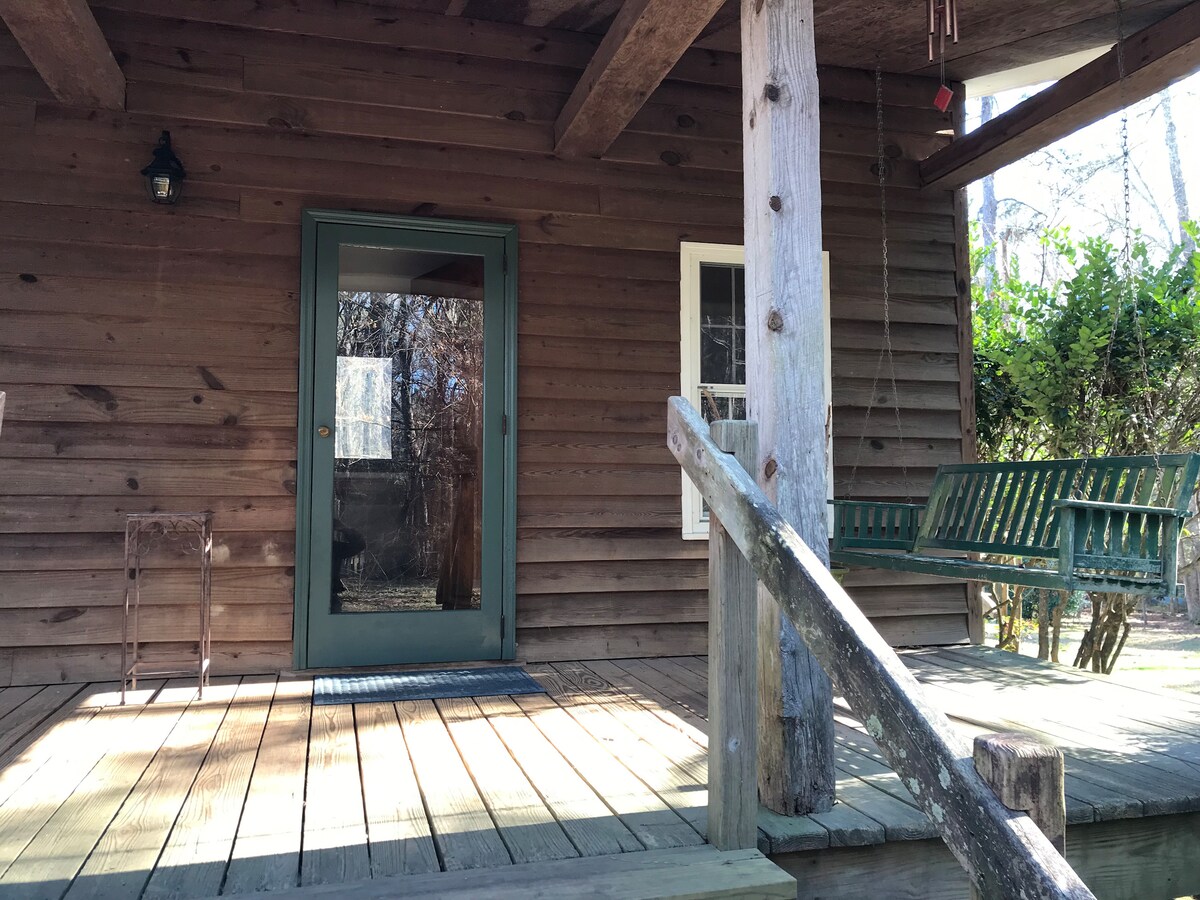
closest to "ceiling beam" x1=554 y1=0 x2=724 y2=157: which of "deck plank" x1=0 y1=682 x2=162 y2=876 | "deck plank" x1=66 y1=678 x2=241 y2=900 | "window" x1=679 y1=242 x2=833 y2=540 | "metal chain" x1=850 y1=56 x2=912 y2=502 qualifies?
"window" x1=679 y1=242 x2=833 y2=540

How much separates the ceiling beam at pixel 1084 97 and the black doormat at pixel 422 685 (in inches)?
128

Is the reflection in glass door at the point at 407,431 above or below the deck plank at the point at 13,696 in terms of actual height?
above

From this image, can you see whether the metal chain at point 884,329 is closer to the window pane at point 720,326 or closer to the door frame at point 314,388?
the window pane at point 720,326

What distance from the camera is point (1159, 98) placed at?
54.7 ft

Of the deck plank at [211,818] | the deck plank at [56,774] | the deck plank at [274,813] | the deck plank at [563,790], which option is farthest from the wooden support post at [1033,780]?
the deck plank at [56,774]

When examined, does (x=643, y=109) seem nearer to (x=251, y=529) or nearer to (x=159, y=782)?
(x=251, y=529)

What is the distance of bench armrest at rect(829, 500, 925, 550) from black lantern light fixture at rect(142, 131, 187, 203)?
124 inches

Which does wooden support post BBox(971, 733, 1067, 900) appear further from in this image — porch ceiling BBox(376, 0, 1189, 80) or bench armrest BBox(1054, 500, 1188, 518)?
porch ceiling BBox(376, 0, 1189, 80)

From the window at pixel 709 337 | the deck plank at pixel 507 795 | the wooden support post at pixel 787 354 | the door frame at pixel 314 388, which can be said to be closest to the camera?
the deck plank at pixel 507 795

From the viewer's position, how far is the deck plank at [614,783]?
2.07 metres

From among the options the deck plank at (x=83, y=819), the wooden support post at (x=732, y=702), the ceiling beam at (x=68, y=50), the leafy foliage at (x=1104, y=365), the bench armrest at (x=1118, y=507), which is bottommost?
the deck plank at (x=83, y=819)

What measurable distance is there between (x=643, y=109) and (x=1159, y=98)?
1624 cm

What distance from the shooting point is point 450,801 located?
7.50ft

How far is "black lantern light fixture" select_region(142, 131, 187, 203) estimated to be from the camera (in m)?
3.81
